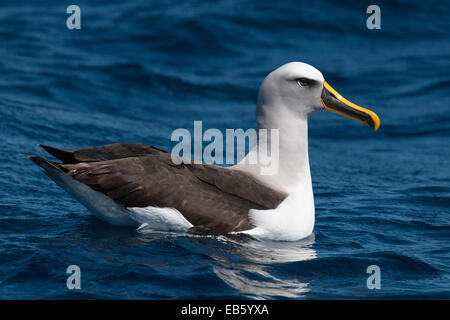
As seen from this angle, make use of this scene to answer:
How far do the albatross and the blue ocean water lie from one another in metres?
0.18

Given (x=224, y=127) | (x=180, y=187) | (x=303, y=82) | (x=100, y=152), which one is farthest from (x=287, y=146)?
(x=224, y=127)

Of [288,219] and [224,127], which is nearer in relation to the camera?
[288,219]

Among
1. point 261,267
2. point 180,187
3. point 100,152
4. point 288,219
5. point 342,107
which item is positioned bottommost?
point 261,267

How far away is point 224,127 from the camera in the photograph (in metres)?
13.8

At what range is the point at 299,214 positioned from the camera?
7.66 meters

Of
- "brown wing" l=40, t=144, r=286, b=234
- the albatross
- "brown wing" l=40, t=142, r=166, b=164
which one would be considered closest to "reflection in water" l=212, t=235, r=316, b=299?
the albatross

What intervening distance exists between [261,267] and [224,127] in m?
7.18

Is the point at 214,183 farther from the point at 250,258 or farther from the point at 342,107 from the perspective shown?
the point at 342,107

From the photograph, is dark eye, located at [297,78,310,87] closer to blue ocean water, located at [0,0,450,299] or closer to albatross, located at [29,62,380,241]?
albatross, located at [29,62,380,241]

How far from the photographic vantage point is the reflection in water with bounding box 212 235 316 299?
249 inches

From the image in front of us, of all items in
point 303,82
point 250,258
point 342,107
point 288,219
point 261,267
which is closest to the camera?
point 261,267

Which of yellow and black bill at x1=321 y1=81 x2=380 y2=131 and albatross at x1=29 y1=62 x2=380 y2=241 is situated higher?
yellow and black bill at x1=321 y1=81 x2=380 y2=131
